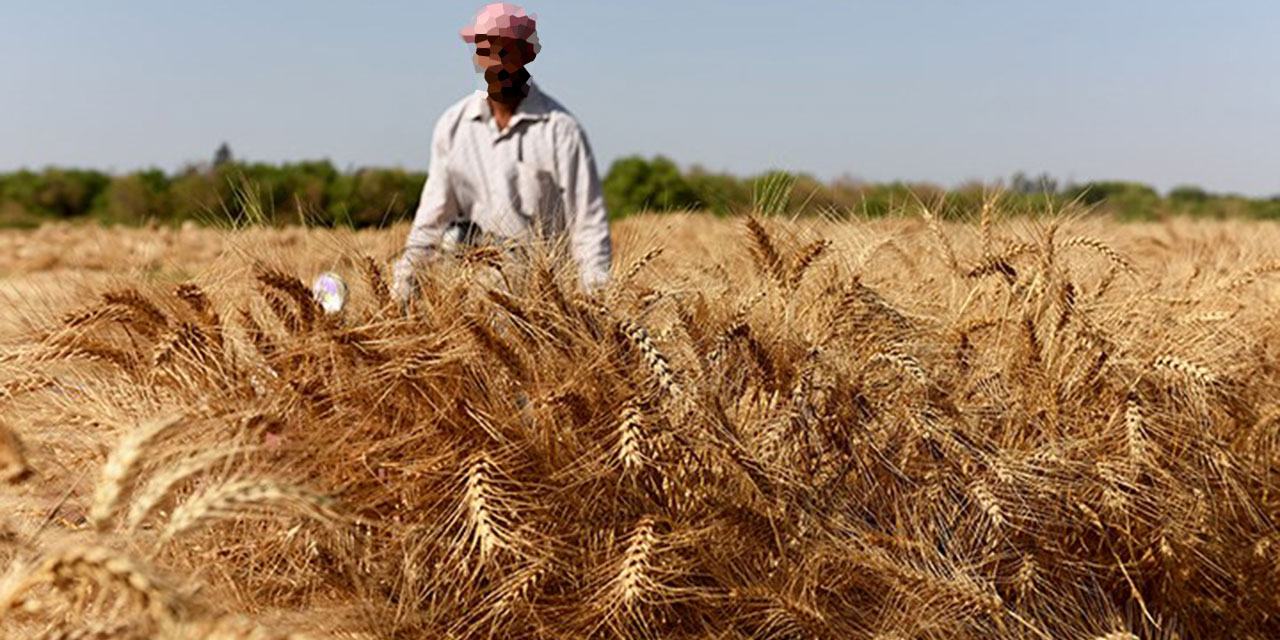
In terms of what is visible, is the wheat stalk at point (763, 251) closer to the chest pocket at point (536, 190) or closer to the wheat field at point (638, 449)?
the wheat field at point (638, 449)

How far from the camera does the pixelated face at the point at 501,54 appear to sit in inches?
132

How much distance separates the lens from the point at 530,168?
12.1 ft

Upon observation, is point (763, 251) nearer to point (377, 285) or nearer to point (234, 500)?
point (377, 285)

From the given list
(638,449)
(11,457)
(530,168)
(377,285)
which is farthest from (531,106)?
(11,457)

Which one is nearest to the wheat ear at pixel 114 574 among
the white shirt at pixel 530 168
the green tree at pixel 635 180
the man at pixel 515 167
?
the man at pixel 515 167

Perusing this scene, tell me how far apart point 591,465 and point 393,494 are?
0.34m

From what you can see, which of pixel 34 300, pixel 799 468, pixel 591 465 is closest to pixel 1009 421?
pixel 799 468

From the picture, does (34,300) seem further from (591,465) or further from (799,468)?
(799,468)

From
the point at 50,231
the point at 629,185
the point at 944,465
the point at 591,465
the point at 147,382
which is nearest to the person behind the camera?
the point at 591,465

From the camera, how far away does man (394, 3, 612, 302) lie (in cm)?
359

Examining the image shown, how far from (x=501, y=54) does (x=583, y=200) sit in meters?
0.48

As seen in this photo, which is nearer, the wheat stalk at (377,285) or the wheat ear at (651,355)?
the wheat ear at (651,355)

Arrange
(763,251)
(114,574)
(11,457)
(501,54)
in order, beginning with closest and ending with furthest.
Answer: (114,574) < (11,457) < (763,251) < (501,54)

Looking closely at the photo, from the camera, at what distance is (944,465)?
2545 mm
